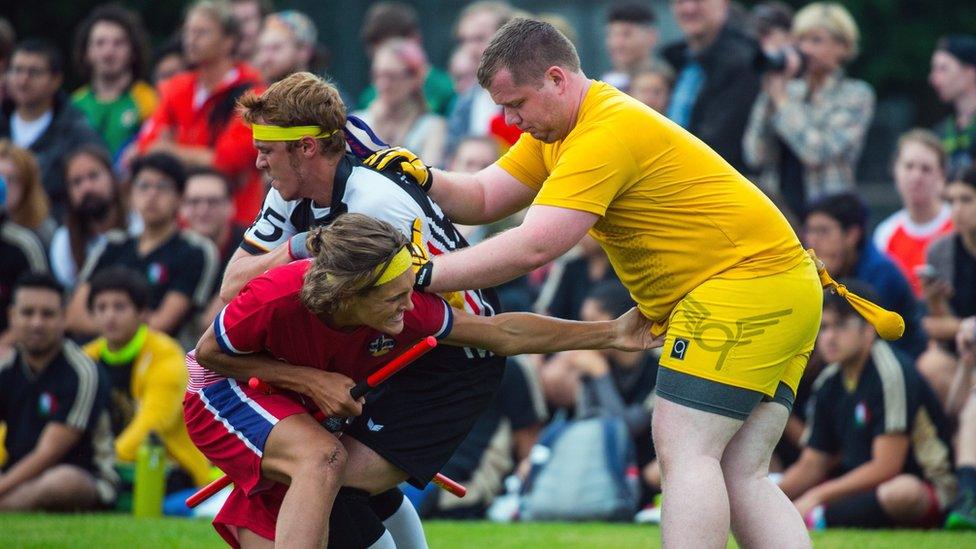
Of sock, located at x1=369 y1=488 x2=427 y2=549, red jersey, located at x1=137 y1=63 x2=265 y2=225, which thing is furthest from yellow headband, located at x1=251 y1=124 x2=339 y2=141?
red jersey, located at x1=137 y1=63 x2=265 y2=225

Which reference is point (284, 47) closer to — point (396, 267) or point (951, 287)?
point (951, 287)

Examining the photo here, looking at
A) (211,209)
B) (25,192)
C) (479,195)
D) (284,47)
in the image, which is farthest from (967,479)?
(25,192)

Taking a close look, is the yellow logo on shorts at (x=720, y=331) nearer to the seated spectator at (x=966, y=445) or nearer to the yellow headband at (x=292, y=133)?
the yellow headband at (x=292, y=133)

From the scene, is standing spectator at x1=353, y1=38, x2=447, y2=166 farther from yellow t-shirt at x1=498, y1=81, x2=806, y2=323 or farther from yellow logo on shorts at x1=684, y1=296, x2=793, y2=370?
yellow logo on shorts at x1=684, y1=296, x2=793, y2=370

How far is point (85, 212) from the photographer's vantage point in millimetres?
10664

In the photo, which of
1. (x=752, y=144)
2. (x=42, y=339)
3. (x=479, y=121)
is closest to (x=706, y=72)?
(x=752, y=144)

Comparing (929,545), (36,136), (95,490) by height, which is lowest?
(95,490)

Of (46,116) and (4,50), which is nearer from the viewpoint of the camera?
(46,116)

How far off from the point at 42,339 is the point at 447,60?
6113 millimetres

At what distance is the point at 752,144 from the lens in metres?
9.27

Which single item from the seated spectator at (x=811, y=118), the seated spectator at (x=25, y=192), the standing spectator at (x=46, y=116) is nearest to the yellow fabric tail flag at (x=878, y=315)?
the seated spectator at (x=811, y=118)

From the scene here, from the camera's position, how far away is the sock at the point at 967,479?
7.51 meters

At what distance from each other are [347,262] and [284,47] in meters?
6.66

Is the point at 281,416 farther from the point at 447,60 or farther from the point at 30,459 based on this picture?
the point at 447,60
